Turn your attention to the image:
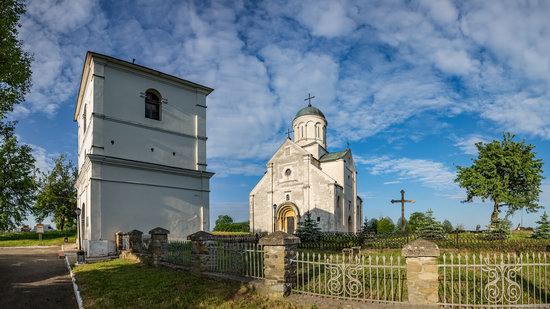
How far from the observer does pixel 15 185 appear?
87.8 feet

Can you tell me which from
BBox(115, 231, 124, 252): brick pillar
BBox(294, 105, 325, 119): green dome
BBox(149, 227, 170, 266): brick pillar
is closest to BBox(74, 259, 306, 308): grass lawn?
BBox(149, 227, 170, 266): brick pillar

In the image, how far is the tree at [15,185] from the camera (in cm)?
2542

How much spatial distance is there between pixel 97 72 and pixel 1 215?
14.9m

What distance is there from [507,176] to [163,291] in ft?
109

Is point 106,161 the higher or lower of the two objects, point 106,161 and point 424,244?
the higher

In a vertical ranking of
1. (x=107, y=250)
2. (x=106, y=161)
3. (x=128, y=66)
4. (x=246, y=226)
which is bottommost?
(x=246, y=226)

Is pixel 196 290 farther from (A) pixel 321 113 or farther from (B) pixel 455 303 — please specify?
(A) pixel 321 113

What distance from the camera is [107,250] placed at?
678 inches

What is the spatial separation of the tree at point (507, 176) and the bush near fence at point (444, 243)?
428 inches

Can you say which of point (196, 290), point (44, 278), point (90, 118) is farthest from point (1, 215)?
point (196, 290)

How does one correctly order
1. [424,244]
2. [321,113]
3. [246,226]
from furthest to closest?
1. [246,226]
2. [321,113]
3. [424,244]

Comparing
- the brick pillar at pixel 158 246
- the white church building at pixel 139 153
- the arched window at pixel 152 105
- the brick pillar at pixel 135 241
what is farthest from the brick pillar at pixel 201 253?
the arched window at pixel 152 105

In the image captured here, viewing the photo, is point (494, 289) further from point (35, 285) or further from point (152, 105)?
point (152, 105)

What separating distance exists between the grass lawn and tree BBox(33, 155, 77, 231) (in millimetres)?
27265
